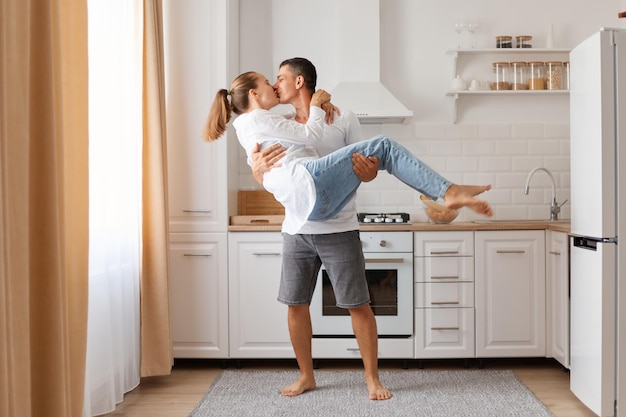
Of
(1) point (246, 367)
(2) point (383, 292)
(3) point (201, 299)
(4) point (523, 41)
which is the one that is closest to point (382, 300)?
(2) point (383, 292)

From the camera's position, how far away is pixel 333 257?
327cm

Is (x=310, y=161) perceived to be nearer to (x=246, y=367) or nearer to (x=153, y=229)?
(x=153, y=229)

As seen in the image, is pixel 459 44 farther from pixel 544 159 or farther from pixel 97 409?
pixel 97 409

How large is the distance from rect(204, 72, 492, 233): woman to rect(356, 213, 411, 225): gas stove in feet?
3.33

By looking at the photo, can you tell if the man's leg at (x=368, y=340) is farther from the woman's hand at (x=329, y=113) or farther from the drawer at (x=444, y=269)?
the woman's hand at (x=329, y=113)

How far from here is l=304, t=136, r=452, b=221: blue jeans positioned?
103 inches

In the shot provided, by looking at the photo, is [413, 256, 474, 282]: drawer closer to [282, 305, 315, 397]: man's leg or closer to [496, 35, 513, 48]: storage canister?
[282, 305, 315, 397]: man's leg

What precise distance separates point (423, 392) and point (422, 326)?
524mm

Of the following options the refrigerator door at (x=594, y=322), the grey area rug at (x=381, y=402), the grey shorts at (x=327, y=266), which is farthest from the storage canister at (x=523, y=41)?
the grey area rug at (x=381, y=402)

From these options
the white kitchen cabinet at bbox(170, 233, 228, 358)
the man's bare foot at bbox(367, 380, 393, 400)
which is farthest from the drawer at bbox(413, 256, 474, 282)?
the white kitchen cabinet at bbox(170, 233, 228, 358)

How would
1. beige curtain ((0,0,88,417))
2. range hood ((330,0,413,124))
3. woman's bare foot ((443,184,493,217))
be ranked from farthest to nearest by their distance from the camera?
1. range hood ((330,0,413,124))
2. woman's bare foot ((443,184,493,217))
3. beige curtain ((0,0,88,417))

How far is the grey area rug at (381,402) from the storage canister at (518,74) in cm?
190

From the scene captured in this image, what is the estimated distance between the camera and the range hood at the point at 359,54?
13.8 feet

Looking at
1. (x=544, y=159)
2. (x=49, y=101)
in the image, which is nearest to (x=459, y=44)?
(x=544, y=159)
